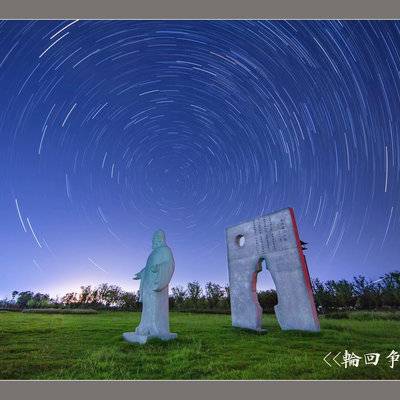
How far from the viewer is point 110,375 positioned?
21.6ft

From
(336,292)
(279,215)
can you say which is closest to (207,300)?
(336,292)

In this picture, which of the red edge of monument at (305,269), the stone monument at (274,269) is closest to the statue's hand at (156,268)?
the stone monument at (274,269)

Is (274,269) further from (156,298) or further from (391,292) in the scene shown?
(391,292)

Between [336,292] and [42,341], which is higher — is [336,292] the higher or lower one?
the higher one

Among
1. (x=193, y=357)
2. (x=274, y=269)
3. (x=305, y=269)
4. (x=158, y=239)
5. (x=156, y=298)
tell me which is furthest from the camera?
(x=274, y=269)

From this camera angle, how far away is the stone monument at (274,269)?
39.4 ft

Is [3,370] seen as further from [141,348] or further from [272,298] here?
[272,298]

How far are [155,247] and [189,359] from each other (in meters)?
4.36

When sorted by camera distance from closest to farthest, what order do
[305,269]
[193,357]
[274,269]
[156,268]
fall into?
[193,357] → [156,268] → [305,269] → [274,269]

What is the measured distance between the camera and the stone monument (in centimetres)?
1202

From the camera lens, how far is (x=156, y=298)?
10.2 m

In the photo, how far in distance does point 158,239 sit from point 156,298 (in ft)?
6.81

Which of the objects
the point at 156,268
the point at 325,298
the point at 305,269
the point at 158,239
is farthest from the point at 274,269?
the point at 325,298

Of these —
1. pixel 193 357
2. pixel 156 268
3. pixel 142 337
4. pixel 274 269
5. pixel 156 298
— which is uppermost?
pixel 274 269
